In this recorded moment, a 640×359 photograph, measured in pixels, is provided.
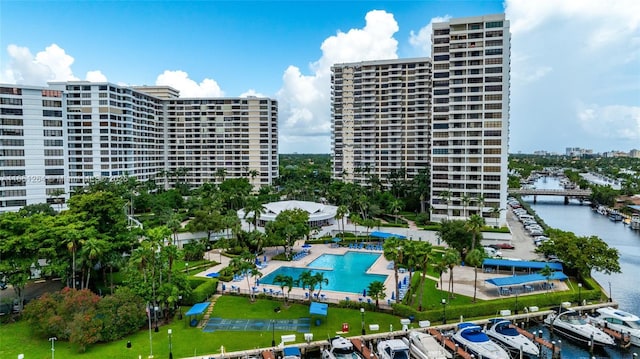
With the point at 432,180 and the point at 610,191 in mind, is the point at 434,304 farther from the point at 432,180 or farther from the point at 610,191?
the point at 610,191

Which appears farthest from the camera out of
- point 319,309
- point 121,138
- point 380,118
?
point 380,118

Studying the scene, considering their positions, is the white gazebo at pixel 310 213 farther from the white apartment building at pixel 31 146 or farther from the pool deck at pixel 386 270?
the white apartment building at pixel 31 146

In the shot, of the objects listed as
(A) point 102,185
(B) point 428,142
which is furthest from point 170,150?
(B) point 428,142

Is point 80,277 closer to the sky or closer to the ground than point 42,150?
closer to the ground

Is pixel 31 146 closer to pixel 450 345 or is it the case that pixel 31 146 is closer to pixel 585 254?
pixel 450 345

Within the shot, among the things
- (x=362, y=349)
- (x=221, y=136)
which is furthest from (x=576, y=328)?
(x=221, y=136)

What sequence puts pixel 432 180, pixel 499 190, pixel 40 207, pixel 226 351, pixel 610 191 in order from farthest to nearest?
1. pixel 610 191
2. pixel 432 180
3. pixel 499 190
4. pixel 40 207
5. pixel 226 351

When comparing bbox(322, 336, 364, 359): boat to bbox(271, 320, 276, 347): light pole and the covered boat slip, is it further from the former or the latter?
the covered boat slip
